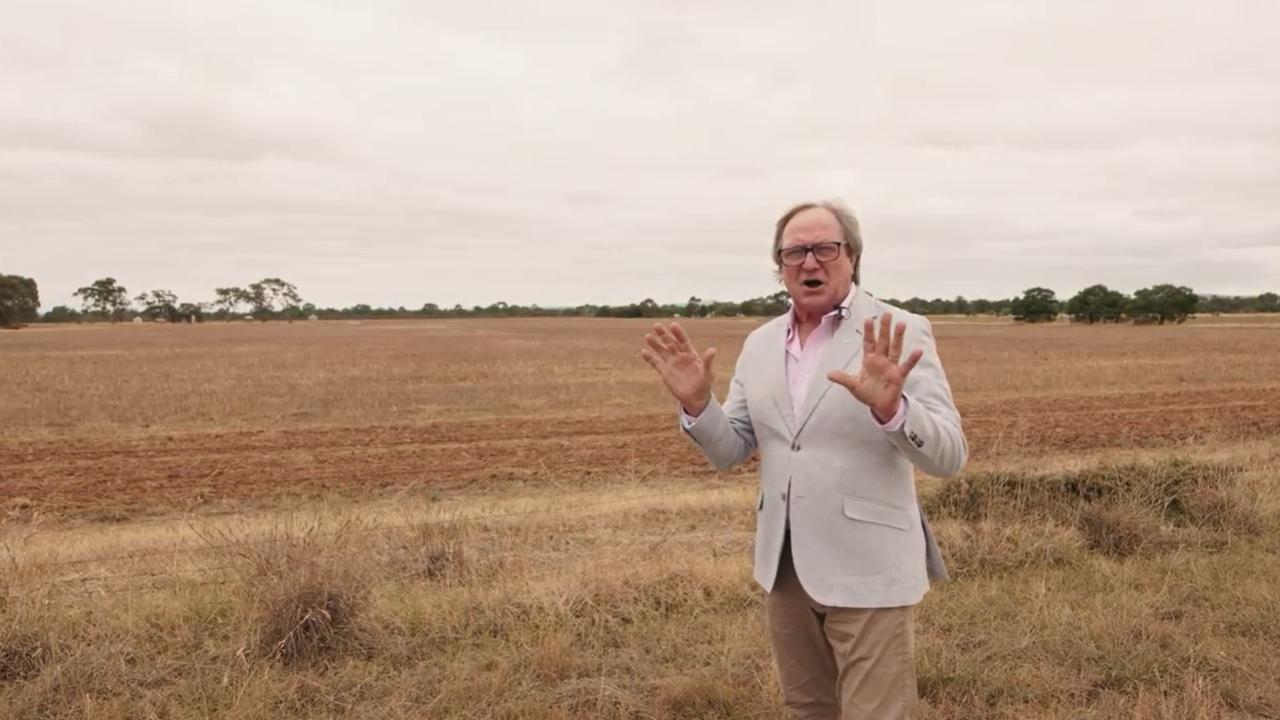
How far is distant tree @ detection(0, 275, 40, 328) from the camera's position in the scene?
345 feet

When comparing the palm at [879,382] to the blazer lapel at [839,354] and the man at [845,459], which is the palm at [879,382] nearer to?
the man at [845,459]

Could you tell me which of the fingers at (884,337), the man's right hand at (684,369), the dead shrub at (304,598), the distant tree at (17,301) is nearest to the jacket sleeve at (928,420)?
the fingers at (884,337)

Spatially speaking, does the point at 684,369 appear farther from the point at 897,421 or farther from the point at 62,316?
the point at 62,316

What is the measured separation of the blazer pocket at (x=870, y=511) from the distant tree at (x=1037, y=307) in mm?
116391

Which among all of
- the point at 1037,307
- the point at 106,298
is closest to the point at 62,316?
the point at 106,298

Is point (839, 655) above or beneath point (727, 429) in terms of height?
beneath

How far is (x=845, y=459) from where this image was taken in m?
2.51

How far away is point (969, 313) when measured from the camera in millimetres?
→ 146750

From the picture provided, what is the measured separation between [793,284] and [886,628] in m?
1.08

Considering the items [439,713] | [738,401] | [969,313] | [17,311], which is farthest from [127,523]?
[969,313]

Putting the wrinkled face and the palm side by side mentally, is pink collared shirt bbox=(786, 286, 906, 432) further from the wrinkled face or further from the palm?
the palm

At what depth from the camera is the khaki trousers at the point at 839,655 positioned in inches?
98.5

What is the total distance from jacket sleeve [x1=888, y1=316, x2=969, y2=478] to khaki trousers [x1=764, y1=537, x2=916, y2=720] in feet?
1.59

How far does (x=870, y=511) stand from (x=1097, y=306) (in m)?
113
